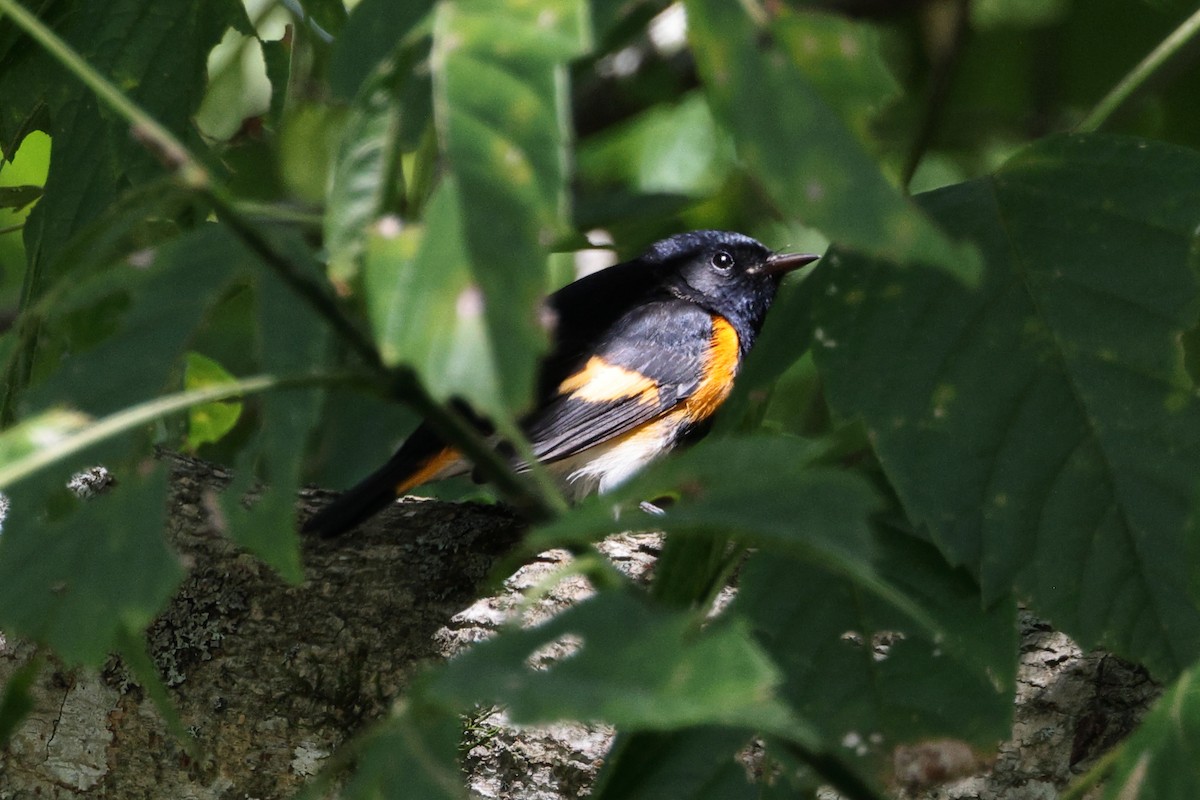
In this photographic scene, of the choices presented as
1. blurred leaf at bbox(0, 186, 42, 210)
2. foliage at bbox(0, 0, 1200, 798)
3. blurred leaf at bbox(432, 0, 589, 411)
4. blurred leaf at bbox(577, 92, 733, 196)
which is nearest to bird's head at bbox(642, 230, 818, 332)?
blurred leaf at bbox(577, 92, 733, 196)

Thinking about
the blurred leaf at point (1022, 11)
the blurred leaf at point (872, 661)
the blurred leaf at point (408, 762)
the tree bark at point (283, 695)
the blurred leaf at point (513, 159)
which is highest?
the blurred leaf at point (513, 159)

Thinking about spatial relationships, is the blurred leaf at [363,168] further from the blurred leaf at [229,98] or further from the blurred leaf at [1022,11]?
the blurred leaf at [1022,11]

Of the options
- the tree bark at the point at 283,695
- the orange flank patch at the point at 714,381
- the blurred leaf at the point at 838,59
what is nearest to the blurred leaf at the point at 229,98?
the orange flank patch at the point at 714,381

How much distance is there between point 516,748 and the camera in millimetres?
2080

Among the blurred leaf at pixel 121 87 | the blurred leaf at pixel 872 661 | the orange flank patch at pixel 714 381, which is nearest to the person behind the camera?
the blurred leaf at pixel 872 661

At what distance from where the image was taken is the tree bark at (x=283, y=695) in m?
2.05

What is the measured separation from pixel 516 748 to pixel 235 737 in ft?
1.42

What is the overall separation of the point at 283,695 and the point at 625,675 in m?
1.37

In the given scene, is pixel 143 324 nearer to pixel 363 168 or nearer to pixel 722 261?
pixel 363 168

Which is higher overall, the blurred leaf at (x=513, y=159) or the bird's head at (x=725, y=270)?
the blurred leaf at (x=513, y=159)

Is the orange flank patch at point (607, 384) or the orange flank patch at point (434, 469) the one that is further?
the orange flank patch at point (607, 384)

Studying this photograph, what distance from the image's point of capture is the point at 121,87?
6.48 feet

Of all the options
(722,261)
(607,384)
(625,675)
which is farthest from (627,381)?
(625,675)

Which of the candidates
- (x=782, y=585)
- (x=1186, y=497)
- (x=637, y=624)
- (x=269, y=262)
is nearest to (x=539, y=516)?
(x=637, y=624)
